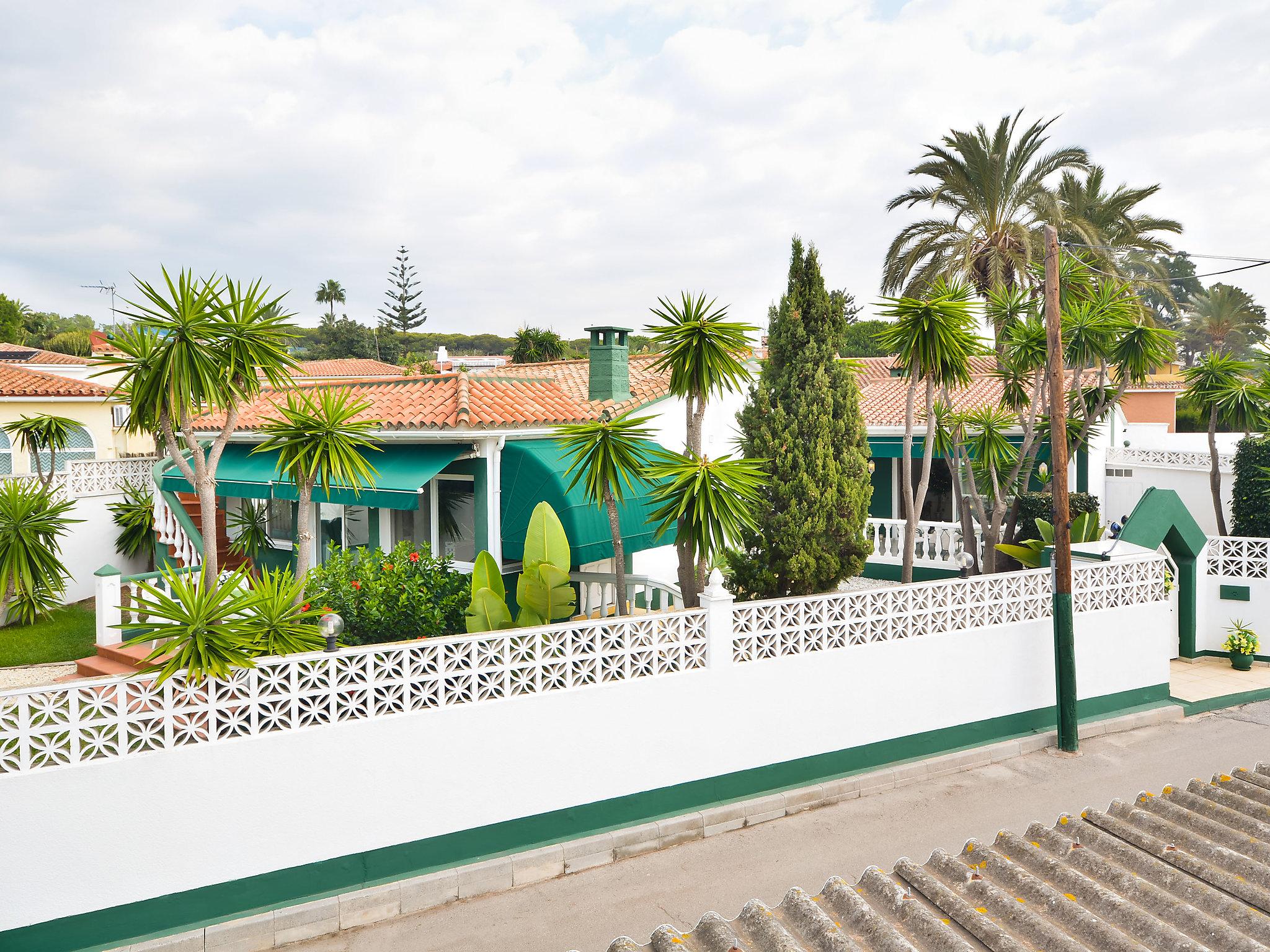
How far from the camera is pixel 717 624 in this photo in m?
8.98

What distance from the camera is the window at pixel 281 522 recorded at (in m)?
16.4

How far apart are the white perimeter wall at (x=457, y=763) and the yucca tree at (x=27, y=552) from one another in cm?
1192

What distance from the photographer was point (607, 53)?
738 inches

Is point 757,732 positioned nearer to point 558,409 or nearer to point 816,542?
point 816,542

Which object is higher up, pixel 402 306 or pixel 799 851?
pixel 402 306

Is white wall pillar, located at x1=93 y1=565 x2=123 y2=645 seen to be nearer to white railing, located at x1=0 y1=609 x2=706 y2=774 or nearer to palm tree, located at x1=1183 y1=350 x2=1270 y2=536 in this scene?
white railing, located at x1=0 y1=609 x2=706 y2=774

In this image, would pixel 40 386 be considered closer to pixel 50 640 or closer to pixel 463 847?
pixel 50 640

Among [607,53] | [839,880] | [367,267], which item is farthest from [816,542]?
[367,267]

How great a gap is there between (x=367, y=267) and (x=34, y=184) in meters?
61.0

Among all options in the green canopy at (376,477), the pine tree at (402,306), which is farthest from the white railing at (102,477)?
the pine tree at (402,306)

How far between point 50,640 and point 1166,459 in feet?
89.6

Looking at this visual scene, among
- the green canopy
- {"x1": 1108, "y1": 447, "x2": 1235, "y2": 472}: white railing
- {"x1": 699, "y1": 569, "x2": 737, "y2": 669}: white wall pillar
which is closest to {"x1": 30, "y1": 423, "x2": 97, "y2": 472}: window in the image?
the green canopy

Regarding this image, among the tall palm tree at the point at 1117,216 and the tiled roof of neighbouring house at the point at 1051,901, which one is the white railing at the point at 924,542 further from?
the tall palm tree at the point at 1117,216

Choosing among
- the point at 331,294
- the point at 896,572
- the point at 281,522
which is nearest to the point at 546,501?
the point at 281,522
